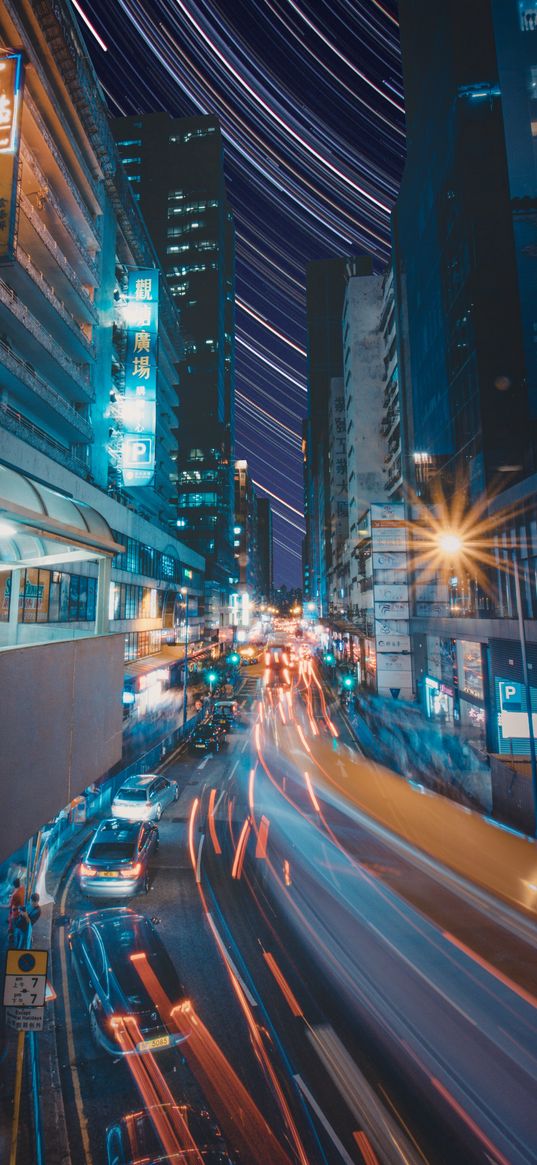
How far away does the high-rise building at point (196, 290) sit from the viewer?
88062mm

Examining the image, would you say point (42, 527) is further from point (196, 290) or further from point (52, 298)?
point (196, 290)

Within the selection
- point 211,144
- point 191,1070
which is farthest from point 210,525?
point 191,1070

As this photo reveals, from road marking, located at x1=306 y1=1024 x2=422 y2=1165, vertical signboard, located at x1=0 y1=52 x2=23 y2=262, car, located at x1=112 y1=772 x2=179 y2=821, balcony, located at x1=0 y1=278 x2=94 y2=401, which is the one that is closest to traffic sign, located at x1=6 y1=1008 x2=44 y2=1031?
road marking, located at x1=306 y1=1024 x2=422 y2=1165

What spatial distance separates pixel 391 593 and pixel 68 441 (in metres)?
24.5

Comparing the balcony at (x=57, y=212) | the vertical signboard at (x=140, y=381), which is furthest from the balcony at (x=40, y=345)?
the balcony at (x=57, y=212)

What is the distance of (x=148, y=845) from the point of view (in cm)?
1288

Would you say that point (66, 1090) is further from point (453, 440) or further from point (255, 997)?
point (453, 440)

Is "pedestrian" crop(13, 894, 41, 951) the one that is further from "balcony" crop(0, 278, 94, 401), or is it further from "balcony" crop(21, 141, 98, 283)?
"balcony" crop(21, 141, 98, 283)

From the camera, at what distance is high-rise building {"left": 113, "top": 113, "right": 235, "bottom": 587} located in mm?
88062

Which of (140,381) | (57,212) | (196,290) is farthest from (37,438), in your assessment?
(196,290)

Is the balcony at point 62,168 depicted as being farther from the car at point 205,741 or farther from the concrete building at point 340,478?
the concrete building at point 340,478

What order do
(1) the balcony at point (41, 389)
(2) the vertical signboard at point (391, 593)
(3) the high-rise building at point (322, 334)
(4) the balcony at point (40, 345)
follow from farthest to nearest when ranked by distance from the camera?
(3) the high-rise building at point (322, 334)
(2) the vertical signboard at point (391, 593)
(1) the balcony at point (41, 389)
(4) the balcony at point (40, 345)

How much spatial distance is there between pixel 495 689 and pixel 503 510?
8065 mm

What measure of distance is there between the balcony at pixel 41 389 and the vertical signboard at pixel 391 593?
21247 millimetres
